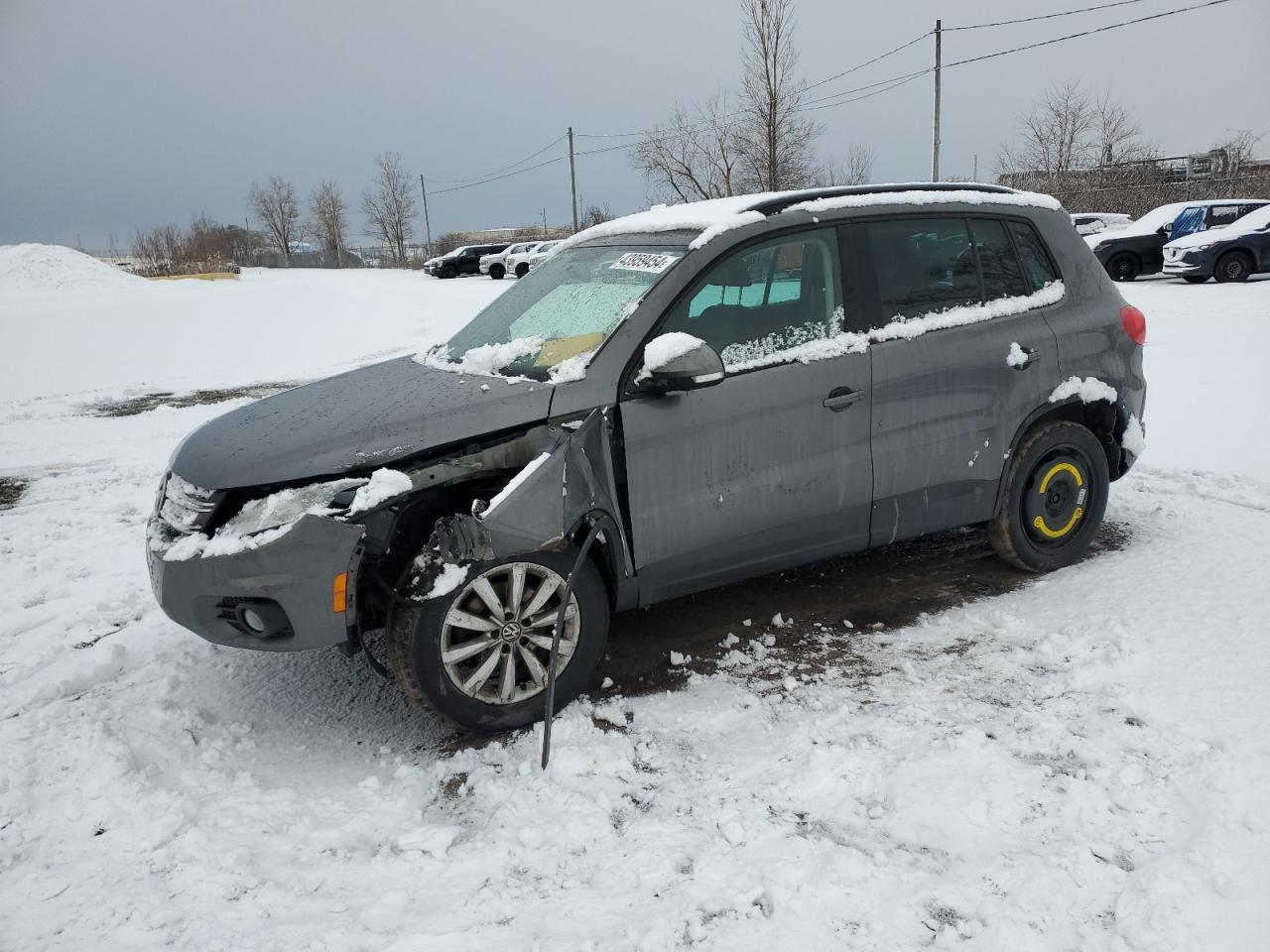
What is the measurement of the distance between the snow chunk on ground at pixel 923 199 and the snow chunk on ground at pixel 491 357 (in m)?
1.22

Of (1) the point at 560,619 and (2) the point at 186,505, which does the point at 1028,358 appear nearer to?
(1) the point at 560,619

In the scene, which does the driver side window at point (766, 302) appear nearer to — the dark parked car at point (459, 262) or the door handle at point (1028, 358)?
the door handle at point (1028, 358)

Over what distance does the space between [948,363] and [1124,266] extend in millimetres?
19437

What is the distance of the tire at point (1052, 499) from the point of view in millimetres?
4223

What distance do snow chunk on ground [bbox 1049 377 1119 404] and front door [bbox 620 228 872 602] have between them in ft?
3.77

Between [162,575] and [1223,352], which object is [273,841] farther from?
[1223,352]

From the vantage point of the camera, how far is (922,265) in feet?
13.0

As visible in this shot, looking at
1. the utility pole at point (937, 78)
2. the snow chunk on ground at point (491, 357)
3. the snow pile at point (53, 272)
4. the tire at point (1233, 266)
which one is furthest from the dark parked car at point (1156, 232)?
the snow pile at point (53, 272)

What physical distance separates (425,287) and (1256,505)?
1021 inches

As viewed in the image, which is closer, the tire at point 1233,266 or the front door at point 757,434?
the front door at point 757,434

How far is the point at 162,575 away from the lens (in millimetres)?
2955

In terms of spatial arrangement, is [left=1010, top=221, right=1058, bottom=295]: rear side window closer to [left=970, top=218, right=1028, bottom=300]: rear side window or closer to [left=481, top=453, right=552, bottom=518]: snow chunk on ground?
[left=970, top=218, right=1028, bottom=300]: rear side window

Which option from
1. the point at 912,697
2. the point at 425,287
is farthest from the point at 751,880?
the point at 425,287

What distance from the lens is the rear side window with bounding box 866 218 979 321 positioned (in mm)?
3822
